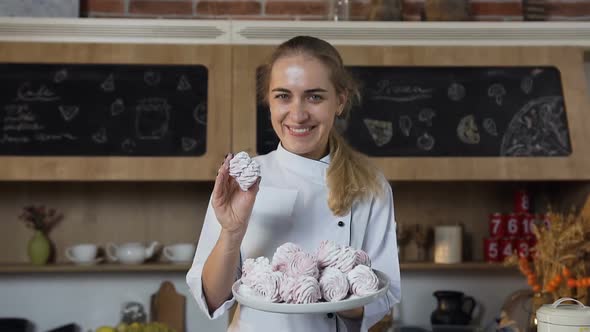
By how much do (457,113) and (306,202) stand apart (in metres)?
1.21

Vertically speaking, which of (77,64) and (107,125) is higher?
(77,64)

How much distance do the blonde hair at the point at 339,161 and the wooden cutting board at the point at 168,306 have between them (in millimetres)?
1391

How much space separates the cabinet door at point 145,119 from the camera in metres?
2.19

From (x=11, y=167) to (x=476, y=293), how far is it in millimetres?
1764

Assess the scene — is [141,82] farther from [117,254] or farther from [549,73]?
[549,73]

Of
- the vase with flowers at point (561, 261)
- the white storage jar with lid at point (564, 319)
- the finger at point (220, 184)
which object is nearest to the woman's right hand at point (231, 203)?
the finger at point (220, 184)

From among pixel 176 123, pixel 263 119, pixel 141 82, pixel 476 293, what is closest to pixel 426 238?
pixel 476 293

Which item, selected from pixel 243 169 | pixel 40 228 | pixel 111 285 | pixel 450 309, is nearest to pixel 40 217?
pixel 40 228

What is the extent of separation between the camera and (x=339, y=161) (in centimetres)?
128

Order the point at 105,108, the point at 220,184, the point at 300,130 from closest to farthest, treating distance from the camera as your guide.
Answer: the point at 220,184 < the point at 300,130 < the point at 105,108

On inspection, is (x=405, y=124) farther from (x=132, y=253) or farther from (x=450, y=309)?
(x=132, y=253)

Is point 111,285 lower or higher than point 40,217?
lower

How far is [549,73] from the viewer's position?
2.34 m

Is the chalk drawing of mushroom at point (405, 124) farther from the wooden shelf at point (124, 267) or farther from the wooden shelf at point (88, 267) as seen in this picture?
the wooden shelf at point (88, 267)
